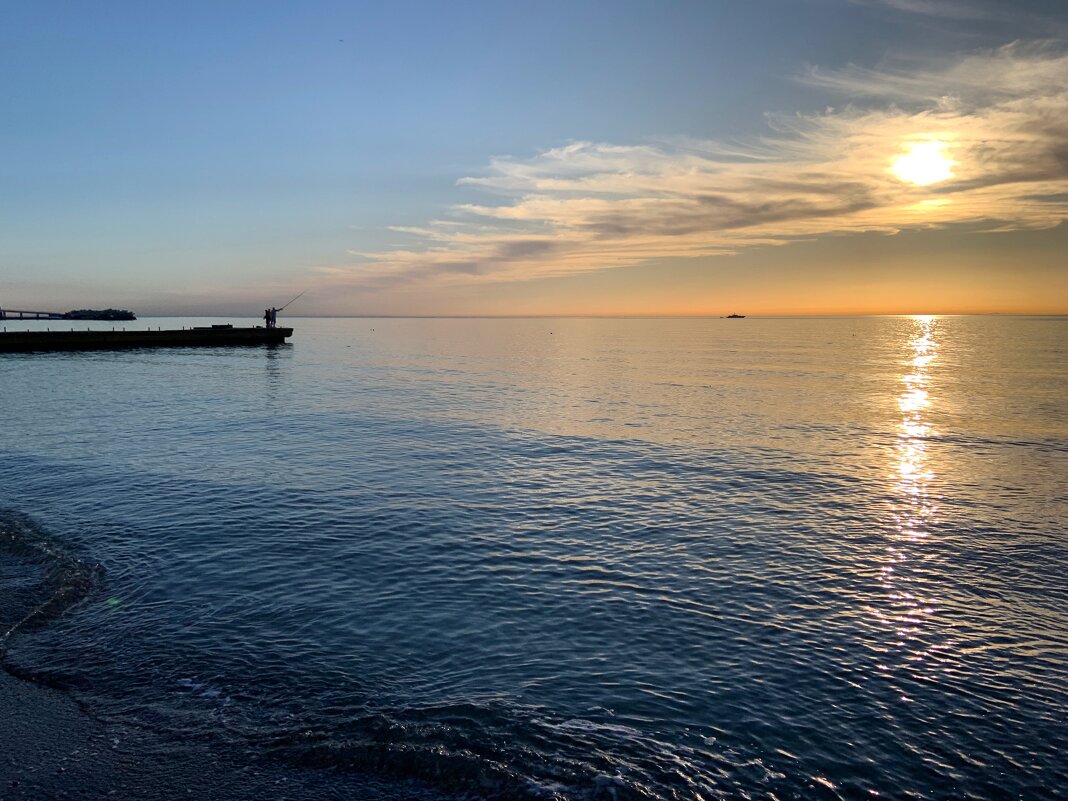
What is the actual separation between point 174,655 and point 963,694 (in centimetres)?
1374

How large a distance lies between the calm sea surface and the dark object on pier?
280 ft

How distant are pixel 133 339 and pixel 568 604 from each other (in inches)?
4923

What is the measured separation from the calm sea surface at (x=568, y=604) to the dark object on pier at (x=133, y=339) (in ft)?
280

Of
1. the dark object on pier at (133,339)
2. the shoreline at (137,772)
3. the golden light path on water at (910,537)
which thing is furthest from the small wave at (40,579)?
the dark object on pier at (133,339)

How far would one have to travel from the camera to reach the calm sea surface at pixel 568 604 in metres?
9.50

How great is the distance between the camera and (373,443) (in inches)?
1357

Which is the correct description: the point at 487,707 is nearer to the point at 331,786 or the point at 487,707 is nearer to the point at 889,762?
the point at 331,786

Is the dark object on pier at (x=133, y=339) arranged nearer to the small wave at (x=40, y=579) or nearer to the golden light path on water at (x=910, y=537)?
the small wave at (x=40, y=579)

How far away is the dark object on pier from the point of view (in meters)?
103

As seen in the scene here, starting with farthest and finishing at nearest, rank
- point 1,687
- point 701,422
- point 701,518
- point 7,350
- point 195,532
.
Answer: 1. point 7,350
2. point 701,422
3. point 701,518
4. point 195,532
5. point 1,687

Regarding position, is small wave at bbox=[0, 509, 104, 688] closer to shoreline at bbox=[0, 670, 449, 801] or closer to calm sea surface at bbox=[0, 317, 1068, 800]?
calm sea surface at bbox=[0, 317, 1068, 800]

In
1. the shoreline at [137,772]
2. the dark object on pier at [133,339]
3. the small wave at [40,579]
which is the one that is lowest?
the shoreline at [137,772]

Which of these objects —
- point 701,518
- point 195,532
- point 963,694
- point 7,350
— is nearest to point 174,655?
point 195,532

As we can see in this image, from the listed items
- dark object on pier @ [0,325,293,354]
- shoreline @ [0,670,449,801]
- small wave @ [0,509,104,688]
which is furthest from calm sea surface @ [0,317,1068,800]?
dark object on pier @ [0,325,293,354]
